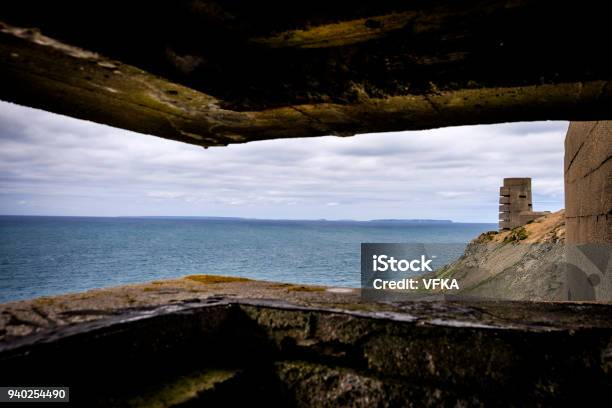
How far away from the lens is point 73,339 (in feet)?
4.60

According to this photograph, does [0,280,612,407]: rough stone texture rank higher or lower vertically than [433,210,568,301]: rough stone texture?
higher

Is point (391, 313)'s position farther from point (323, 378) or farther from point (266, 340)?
point (266, 340)

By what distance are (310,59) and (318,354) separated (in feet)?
4.19

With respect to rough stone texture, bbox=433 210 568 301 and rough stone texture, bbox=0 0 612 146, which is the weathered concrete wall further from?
rough stone texture, bbox=0 0 612 146

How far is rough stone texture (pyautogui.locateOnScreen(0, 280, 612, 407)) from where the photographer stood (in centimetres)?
146

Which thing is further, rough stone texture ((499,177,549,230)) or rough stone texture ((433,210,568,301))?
rough stone texture ((499,177,549,230))

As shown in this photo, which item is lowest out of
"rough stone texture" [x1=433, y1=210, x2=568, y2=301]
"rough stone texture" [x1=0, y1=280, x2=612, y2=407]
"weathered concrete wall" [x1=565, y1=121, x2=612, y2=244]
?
"rough stone texture" [x1=433, y1=210, x2=568, y2=301]

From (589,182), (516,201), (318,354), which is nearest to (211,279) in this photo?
(318,354)

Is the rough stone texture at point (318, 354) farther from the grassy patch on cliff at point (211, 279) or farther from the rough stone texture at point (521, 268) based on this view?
the rough stone texture at point (521, 268)

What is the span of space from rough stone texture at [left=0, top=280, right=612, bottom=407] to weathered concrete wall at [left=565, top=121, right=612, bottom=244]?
2.23 meters

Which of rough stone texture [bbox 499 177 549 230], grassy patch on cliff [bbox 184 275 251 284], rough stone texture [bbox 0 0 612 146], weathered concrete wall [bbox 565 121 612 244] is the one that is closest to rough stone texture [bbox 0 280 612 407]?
grassy patch on cliff [bbox 184 275 251 284]

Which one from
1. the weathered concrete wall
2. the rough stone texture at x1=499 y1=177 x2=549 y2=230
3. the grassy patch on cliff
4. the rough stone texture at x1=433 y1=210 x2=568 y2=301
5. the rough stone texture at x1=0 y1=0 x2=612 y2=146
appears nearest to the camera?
the rough stone texture at x1=0 y1=0 x2=612 y2=146

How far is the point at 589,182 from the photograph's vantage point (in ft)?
14.6

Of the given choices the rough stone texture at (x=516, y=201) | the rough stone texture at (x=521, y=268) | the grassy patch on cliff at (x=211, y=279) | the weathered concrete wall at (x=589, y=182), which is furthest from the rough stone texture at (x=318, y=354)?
the rough stone texture at (x=516, y=201)
